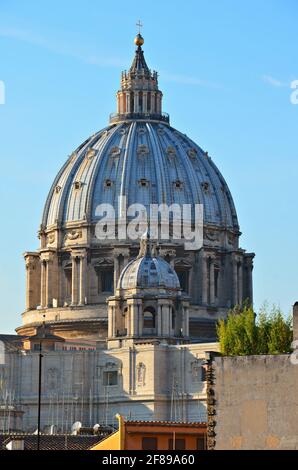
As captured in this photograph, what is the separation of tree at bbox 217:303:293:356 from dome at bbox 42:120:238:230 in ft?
136

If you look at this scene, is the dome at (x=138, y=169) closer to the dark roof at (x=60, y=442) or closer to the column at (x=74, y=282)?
the column at (x=74, y=282)

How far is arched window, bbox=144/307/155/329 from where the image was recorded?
119812 mm

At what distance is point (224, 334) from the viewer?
93.0 metres

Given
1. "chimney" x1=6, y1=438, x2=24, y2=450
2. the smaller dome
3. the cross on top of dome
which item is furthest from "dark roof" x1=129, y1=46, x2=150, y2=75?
"chimney" x1=6, y1=438, x2=24, y2=450

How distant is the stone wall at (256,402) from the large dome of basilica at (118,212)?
87299 mm

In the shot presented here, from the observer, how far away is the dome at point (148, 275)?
119812 millimetres

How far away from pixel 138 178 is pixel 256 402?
9770 cm

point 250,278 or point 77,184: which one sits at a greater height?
point 77,184

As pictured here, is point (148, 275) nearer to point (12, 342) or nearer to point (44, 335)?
point (44, 335)

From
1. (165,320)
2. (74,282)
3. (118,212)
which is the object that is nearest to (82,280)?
(74,282)

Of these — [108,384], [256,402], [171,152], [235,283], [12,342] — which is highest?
[171,152]

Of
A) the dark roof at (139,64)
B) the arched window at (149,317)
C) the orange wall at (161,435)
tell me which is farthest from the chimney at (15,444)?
the dark roof at (139,64)

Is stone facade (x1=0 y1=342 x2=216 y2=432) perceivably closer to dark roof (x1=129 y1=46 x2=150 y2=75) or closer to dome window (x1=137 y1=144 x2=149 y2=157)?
dome window (x1=137 y1=144 x2=149 y2=157)

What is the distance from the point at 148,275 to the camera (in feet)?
395
